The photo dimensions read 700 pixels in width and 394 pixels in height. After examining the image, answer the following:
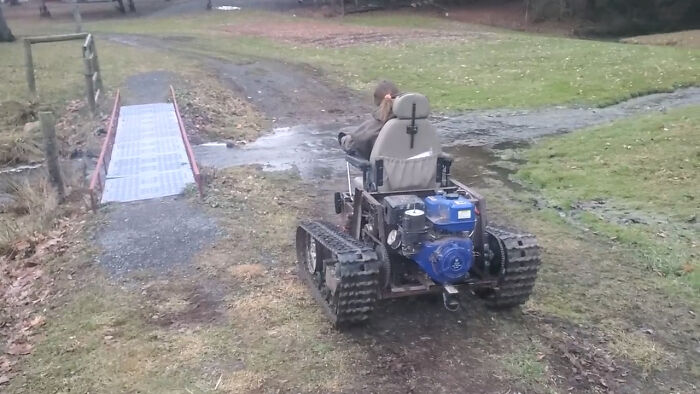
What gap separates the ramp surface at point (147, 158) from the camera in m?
9.72

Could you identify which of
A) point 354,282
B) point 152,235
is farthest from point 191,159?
point 354,282

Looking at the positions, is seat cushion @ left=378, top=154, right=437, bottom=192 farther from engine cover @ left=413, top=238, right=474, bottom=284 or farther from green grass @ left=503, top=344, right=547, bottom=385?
green grass @ left=503, top=344, right=547, bottom=385

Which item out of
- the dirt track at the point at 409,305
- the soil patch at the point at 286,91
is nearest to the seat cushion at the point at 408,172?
the dirt track at the point at 409,305

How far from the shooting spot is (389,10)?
119ft

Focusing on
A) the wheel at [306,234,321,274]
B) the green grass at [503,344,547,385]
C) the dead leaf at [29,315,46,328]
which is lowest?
the green grass at [503,344,547,385]

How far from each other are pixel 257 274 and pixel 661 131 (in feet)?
28.1

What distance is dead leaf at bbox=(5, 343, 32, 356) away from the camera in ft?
19.1

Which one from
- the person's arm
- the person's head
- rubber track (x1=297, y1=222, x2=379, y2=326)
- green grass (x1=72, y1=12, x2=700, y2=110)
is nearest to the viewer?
rubber track (x1=297, y1=222, x2=379, y2=326)

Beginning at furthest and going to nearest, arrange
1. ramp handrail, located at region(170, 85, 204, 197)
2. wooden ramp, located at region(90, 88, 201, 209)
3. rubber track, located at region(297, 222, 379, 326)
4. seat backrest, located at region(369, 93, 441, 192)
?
1. wooden ramp, located at region(90, 88, 201, 209)
2. ramp handrail, located at region(170, 85, 204, 197)
3. seat backrest, located at region(369, 93, 441, 192)
4. rubber track, located at region(297, 222, 379, 326)

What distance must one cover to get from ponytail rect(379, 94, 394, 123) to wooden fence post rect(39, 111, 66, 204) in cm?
558

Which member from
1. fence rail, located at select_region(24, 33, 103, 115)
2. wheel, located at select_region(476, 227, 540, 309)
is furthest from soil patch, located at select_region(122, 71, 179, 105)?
wheel, located at select_region(476, 227, 540, 309)

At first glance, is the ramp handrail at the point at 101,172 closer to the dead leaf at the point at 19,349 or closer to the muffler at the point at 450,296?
the dead leaf at the point at 19,349

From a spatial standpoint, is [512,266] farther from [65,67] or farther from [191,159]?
[65,67]

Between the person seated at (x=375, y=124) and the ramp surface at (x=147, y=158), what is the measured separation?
3.86 m
